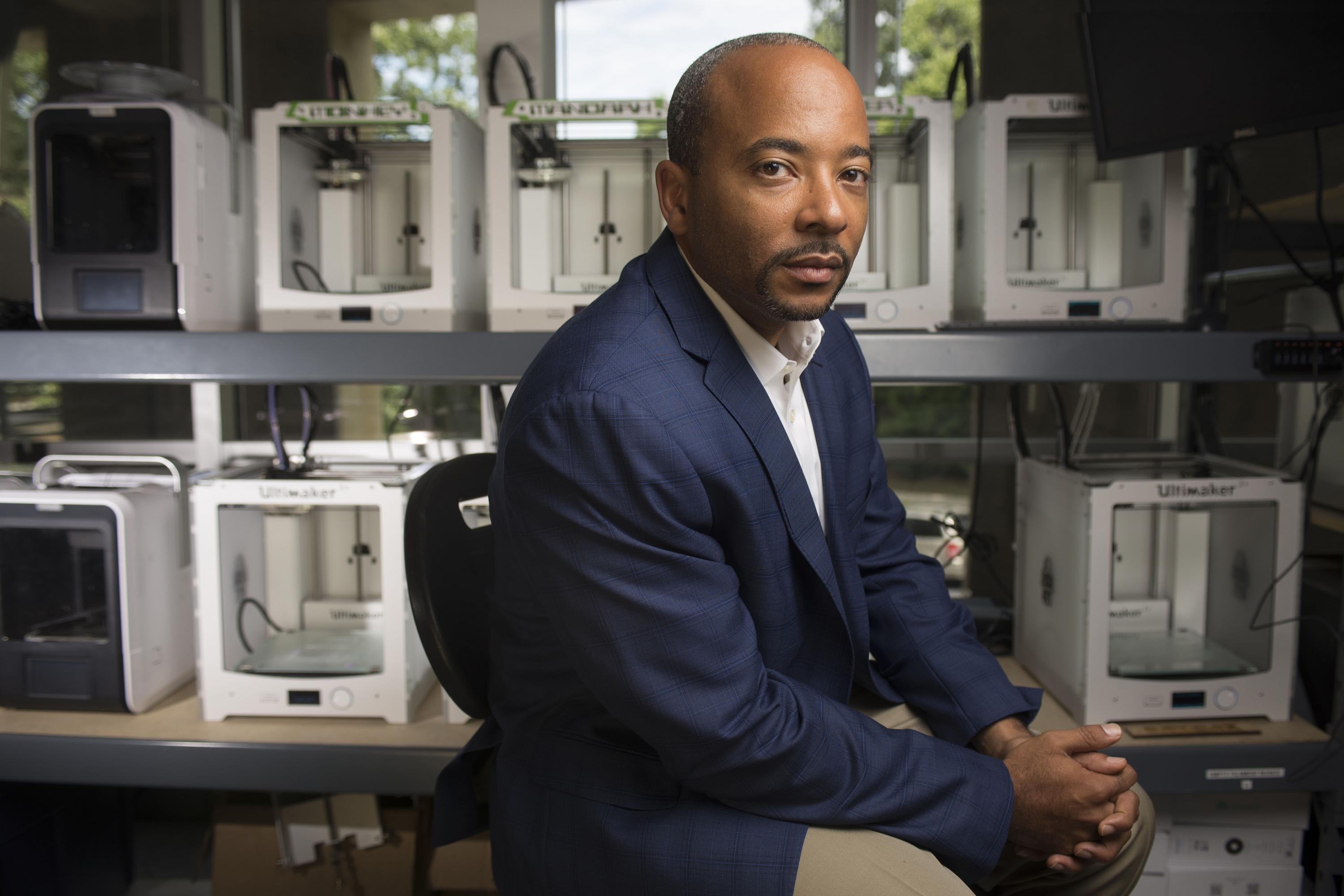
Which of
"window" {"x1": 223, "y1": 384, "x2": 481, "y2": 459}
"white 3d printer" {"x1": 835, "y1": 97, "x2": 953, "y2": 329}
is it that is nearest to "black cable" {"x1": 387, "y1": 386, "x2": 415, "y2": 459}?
"window" {"x1": 223, "y1": 384, "x2": 481, "y2": 459}

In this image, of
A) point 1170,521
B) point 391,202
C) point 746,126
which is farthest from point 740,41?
point 1170,521

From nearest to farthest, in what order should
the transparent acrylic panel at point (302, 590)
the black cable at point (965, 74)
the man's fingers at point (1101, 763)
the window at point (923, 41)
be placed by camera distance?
the man's fingers at point (1101, 763) → the transparent acrylic panel at point (302, 590) → the black cable at point (965, 74) → the window at point (923, 41)

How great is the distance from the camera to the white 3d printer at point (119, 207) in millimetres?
1449

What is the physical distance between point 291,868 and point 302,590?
454 millimetres

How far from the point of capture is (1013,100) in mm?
1475

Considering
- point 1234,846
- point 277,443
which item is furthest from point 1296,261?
point 277,443

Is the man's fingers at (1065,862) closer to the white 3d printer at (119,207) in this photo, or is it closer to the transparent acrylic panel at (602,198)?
the transparent acrylic panel at (602,198)

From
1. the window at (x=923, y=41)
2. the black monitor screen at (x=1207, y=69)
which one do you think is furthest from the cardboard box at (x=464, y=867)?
the window at (x=923, y=41)

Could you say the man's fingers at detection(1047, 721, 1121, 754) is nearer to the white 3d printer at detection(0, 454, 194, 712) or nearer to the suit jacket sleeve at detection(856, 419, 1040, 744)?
the suit jacket sleeve at detection(856, 419, 1040, 744)

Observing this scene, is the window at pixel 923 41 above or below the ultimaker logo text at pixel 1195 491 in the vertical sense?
above

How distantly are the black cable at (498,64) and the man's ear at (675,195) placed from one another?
990 millimetres

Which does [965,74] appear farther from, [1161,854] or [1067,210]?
[1161,854]

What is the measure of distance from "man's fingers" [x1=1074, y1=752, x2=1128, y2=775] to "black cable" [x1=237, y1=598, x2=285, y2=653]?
1.27 m

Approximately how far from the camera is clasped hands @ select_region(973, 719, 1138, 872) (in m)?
0.84
